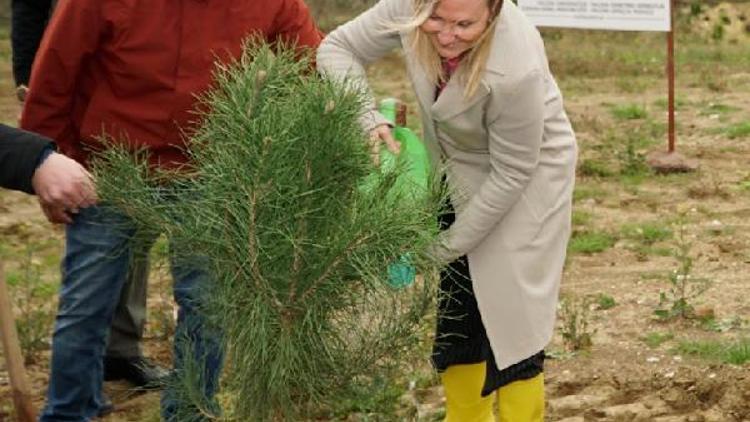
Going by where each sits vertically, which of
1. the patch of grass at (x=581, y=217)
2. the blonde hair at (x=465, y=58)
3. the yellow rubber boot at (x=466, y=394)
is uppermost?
the blonde hair at (x=465, y=58)

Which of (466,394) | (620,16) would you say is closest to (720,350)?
(466,394)

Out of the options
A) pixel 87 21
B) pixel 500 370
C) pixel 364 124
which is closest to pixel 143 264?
pixel 87 21

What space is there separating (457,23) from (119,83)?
3.06 ft

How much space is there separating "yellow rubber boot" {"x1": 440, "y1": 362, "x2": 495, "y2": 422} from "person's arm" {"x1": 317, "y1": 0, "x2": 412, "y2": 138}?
86 cm

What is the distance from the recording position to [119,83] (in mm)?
3820

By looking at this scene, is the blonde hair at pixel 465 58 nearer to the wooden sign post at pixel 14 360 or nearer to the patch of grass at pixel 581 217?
the wooden sign post at pixel 14 360

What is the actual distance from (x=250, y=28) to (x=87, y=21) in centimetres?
40

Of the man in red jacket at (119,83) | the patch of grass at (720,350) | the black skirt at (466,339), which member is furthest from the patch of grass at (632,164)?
the man in red jacket at (119,83)

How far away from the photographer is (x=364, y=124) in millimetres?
3066

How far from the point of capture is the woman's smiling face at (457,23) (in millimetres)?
3355

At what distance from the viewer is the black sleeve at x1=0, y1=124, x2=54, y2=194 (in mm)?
3404

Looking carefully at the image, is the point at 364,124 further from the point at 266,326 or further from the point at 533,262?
the point at 533,262

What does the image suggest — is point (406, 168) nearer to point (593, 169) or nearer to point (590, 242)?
point (590, 242)

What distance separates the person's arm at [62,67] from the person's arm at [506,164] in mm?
1004
